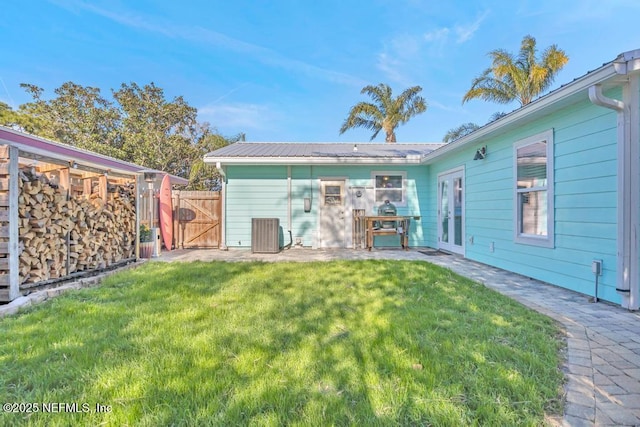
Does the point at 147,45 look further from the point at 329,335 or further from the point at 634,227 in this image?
the point at 634,227

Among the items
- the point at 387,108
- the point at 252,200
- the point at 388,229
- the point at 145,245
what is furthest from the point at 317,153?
the point at 387,108

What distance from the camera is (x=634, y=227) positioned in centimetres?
308

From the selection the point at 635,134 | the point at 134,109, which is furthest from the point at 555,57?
the point at 134,109

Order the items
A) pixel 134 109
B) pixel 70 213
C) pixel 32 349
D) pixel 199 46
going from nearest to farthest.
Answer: pixel 32 349 → pixel 70 213 → pixel 199 46 → pixel 134 109

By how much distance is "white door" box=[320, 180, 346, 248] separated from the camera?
26.7ft

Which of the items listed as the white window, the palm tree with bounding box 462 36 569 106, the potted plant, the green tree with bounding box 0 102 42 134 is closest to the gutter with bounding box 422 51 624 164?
the white window

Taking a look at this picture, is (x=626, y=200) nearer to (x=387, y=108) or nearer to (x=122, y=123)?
(x=387, y=108)

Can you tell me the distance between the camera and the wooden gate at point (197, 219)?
8477 millimetres

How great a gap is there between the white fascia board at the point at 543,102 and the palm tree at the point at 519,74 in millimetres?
9121

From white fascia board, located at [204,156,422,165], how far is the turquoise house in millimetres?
26

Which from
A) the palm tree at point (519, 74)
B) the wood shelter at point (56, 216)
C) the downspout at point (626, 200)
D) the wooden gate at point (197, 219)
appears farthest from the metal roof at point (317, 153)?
the palm tree at point (519, 74)

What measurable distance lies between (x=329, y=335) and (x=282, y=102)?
13280mm

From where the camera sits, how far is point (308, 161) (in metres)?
7.57

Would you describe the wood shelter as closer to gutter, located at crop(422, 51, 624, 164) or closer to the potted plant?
the potted plant
